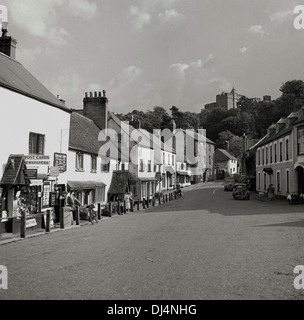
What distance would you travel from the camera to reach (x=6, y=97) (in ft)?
53.6

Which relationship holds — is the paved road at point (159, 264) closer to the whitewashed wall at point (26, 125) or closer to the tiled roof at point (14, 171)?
the tiled roof at point (14, 171)

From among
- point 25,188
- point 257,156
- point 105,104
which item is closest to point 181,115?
point 257,156

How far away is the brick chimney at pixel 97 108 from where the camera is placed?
33500 millimetres

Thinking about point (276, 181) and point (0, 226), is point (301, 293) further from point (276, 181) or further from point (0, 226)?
point (276, 181)

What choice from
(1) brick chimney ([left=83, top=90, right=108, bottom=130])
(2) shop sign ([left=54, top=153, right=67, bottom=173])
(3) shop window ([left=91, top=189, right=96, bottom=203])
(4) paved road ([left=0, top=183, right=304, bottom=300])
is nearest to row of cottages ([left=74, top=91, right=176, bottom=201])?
(1) brick chimney ([left=83, top=90, right=108, bottom=130])

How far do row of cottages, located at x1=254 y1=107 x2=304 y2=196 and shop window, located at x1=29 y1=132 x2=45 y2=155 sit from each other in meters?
23.3

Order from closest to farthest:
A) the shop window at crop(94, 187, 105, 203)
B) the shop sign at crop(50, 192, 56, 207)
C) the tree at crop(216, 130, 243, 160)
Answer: the shop sign at crop(50, 192, 56, 207), the shop window at crop(94, 187, 105, 203), the tree at crop(216, 130, 243, 160)

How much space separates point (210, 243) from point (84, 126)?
20100mm

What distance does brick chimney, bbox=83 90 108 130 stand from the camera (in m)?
33.5

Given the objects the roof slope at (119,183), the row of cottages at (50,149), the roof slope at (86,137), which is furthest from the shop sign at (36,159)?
the roof slope at (119,183)

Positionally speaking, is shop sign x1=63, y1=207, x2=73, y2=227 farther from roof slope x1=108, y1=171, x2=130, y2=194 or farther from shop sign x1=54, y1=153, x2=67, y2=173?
roof slope x1=108, y1=171, x2=130, y2=194

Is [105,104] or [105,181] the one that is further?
[105,104]

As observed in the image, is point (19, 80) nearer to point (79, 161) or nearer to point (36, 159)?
point (36, 159)

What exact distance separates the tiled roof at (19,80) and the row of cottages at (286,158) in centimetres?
2216
